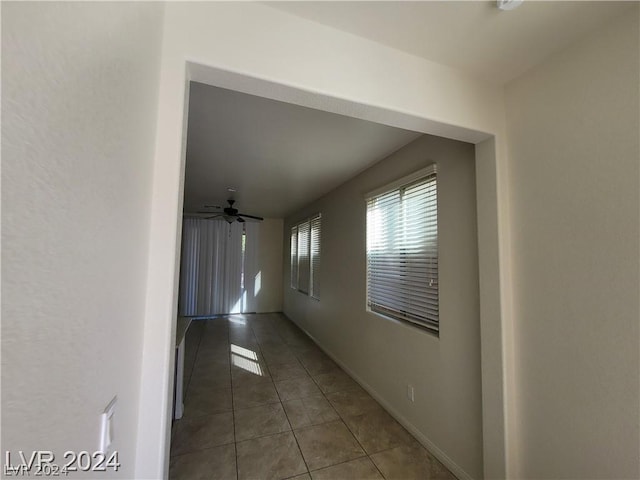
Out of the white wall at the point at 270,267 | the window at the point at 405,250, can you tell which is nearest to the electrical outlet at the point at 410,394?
the window at the point at 405,250

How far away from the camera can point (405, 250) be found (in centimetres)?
241

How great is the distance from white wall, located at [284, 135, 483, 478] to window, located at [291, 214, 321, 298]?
1.44m

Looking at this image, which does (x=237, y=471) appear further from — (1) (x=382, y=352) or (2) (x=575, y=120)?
(2) (x=575, y=120)

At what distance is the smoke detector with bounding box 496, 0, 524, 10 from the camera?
1030mm

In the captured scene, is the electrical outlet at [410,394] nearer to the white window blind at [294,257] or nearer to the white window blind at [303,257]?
the white window blind at [303,257]

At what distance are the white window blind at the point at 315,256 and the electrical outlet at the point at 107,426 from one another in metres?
3.86

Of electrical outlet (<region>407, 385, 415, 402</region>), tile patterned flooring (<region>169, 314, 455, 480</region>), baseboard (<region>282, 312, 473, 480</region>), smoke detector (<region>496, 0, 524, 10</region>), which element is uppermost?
smoke detector (<region>496, 0, 524, 10</region>)

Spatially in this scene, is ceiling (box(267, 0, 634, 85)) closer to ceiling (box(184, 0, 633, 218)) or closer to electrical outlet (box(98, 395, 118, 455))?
ceiling (box(184, 0, 633, 218))

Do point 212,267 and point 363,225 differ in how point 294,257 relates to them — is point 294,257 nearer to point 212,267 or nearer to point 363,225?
point 212,267

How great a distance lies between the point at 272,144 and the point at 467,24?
1.67 m

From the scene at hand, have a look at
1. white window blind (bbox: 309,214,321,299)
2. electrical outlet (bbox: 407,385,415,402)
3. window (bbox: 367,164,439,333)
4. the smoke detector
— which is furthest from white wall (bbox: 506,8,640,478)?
white window blind (bbox: 309,214,321,299)

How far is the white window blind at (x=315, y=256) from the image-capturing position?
15.0ft

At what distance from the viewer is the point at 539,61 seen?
1.39 m

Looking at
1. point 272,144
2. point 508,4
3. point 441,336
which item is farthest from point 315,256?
point 508,4
